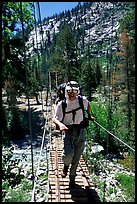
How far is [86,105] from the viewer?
12.4 feet

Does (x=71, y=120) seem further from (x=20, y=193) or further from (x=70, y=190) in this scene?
(x=20, y=193)

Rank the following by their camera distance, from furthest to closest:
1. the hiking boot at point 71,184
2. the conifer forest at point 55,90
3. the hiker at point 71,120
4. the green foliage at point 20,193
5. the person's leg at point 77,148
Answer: the green foliage at point 20,193, the conifer forest at point 55,90, the hiking boot at point 71,184, the person's leg at point 77,148, the hiker at point 71,120

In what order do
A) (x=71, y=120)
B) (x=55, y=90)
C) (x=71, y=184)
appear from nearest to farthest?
(x=71, y=120)
(x=71, y=184)
(x=55, y=90)

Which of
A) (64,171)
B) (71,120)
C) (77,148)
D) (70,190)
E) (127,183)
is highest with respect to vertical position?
(71,120)

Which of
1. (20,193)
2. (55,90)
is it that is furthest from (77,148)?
(55,90)

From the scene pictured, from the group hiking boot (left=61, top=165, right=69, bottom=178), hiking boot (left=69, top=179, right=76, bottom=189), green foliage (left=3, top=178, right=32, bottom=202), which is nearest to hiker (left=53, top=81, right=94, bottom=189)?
hiking boot (left=61, top=165, right=69, bottom=178)

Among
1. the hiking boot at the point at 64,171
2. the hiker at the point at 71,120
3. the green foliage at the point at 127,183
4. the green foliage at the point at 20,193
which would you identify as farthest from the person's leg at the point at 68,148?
the green foliage at the point at 127,183

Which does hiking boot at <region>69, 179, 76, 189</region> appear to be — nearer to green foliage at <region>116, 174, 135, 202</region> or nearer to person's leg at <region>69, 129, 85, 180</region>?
person's leg at <region>69, 129, 85, 180</region>

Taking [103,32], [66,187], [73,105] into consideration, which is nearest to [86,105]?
[73,105]

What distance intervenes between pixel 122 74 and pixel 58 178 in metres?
21.1

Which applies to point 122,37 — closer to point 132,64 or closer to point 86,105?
point 132,64

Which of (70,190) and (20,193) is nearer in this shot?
(70,190)

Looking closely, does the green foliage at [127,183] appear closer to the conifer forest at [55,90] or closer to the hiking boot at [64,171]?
the conifer forest at [55,90]

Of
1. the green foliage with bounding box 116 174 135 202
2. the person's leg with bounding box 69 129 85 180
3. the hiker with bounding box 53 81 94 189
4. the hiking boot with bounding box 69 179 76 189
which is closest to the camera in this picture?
the hiker with bounding box 53 81 94 189
